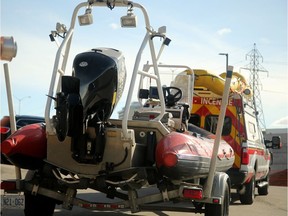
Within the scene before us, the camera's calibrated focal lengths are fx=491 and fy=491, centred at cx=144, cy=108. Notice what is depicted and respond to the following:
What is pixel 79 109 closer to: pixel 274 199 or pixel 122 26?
pixel 122 26

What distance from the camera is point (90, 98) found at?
611 cm

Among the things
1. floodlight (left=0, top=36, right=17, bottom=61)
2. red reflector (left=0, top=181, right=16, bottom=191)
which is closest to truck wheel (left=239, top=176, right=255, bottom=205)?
red reflector (left=0, top=181, right=16, bottom=191)

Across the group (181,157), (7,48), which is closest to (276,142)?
(181,157)

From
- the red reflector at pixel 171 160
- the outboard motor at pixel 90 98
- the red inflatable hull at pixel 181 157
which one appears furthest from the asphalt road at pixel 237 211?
the red reflector at pixel 171 160

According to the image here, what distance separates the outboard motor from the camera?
594 cm

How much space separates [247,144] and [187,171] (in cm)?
519

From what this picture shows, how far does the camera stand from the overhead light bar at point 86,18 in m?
6.89

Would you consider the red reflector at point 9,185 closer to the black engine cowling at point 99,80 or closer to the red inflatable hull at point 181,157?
the black engine cowling at point 99,80

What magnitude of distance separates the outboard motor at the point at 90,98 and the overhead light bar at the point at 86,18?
0.65 m

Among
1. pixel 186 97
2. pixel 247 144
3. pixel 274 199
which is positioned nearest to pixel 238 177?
pixel 247 144

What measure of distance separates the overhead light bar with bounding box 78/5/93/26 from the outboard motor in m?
0.65

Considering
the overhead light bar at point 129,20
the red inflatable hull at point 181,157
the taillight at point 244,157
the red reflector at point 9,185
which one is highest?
the overhead light bar at point 129,20

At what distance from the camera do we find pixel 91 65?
6.26 m

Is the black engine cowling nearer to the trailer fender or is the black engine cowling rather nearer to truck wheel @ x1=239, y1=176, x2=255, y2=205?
the trailer fender
